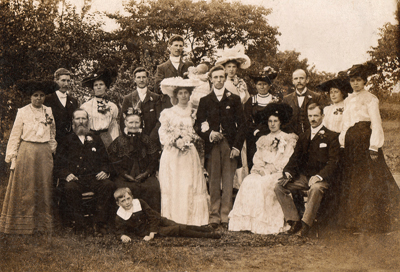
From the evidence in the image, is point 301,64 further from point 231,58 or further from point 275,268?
point 275,268

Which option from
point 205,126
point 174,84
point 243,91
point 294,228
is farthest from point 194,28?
point 294,228

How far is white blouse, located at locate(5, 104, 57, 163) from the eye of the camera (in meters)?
5.54

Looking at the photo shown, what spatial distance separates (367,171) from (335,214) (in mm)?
695

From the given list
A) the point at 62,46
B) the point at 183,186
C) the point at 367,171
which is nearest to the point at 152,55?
the point at 62,46

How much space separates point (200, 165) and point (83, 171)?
156 centimetres

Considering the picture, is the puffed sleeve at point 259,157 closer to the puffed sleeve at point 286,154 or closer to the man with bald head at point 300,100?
the puffed sleeve at point 286,154

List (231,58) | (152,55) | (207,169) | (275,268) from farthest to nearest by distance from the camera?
(152,55) < (231,58) < (207,169) < (275,268)

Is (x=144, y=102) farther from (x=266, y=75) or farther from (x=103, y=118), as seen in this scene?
(x=266, y=75)

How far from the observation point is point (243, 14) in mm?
6508

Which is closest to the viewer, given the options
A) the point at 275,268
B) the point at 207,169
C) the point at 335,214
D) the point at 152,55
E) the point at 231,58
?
the point at 275,268

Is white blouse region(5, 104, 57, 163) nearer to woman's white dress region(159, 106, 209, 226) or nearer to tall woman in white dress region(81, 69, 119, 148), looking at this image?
tall woman in white dress region(81, 69, 119, 148)

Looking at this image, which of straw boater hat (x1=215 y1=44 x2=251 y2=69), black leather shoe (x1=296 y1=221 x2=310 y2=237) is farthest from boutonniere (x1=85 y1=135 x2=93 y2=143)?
black leather shoe (x1=296 y1=221 x2=310 y2=237)

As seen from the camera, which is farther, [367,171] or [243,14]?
[243,14]

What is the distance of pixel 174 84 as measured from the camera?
18.6 ft
